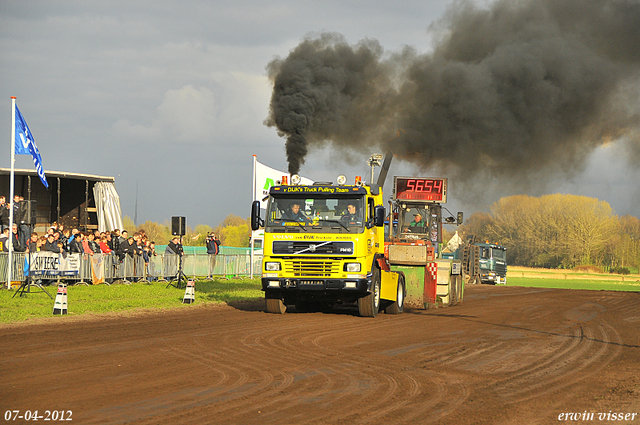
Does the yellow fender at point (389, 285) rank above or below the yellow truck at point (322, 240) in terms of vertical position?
below

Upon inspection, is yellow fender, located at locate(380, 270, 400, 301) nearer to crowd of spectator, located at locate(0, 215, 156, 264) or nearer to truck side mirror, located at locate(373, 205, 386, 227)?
truck side mirror, located at locate(373, 205, 386, 227)

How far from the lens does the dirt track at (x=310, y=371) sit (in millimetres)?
6551

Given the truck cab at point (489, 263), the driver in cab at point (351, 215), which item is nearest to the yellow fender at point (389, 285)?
the driver in cab at point (351, 215)

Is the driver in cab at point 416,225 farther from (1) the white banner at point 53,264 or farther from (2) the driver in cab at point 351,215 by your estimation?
(1) the white banner at point 53,264

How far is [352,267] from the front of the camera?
15312 millimetres

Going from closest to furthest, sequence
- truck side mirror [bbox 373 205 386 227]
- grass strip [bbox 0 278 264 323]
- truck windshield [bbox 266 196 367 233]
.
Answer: grass strip [bbox 0 278 264 323]
truck windshield [bbox 266 196 367 233]
truck side mirror [bbox 373 205 386 227]

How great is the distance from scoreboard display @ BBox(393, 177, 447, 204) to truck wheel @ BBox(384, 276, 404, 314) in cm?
1066

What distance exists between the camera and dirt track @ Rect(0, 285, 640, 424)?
6.55 meters

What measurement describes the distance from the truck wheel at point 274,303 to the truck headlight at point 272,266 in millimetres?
1108

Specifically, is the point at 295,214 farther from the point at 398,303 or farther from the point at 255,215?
the point at 398,303

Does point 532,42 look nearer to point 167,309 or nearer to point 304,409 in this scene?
point 167,309

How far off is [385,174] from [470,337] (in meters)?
17.3

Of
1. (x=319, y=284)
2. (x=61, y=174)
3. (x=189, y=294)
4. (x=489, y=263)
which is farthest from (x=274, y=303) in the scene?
(x=489, y=263)

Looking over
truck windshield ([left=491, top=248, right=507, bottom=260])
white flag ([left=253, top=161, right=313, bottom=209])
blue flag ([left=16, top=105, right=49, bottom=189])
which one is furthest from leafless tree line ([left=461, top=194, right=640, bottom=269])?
blue flag ([left=16, top=105, right=49, bottom=189])
